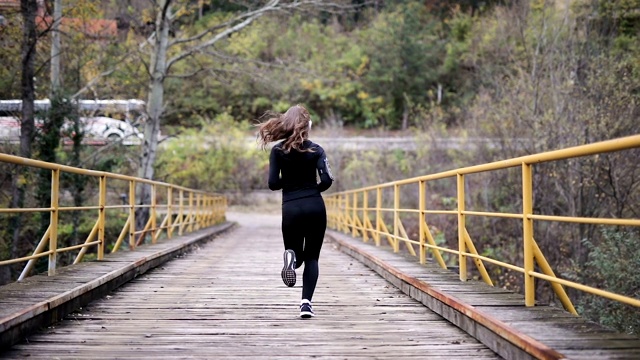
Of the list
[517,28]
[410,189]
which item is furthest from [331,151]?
[517,28]

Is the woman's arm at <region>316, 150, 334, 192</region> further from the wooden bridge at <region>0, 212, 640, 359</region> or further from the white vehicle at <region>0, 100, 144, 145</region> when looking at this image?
the white vehicle at <region>0, 100, 144, 145</region>

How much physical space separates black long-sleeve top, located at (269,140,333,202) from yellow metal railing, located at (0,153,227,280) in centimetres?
212

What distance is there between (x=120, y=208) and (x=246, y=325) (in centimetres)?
1459

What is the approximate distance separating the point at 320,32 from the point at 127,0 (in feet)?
106

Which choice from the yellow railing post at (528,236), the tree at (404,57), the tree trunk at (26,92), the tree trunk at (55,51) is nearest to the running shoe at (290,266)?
the yellow railing post at (528,236)

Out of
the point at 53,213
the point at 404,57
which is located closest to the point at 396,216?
the point at 53,213

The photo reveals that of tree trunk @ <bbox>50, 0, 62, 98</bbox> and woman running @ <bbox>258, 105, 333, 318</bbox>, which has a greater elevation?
tree trunk @ <bbox>50, 0, 62, 98</bbox>

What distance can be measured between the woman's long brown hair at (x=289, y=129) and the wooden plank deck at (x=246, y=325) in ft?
4.99

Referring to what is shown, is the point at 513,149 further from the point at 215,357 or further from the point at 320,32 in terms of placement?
the point at 320,32

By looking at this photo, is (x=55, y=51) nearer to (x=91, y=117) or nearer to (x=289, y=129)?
(x=91, y=117)

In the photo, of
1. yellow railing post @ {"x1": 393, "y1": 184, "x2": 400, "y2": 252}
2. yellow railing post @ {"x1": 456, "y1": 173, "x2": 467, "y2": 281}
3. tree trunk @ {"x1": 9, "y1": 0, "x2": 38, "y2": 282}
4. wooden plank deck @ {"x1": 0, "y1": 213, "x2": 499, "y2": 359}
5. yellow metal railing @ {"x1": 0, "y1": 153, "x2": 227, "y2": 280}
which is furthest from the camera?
tree trunk @ {"x1": 9, "y1": 0, "x2": 38, "y2": 282}

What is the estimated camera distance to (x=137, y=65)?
62.7 ft

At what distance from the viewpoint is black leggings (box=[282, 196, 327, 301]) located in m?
5.50

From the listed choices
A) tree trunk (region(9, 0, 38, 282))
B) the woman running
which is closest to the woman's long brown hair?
the woman running
